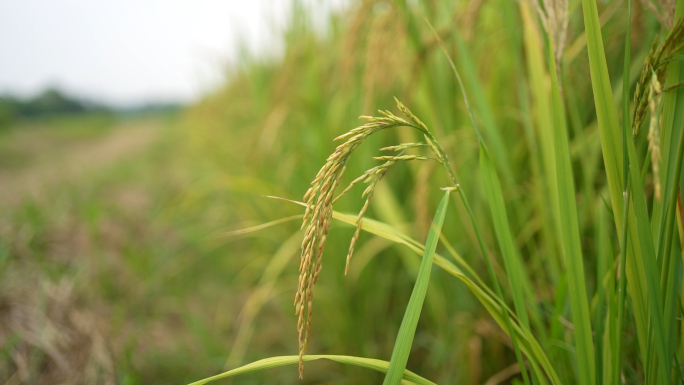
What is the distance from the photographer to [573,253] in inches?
20.7

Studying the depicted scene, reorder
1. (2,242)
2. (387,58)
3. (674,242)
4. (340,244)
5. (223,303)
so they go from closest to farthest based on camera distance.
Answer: (674,242), (387,58), (340,244), (2,242), (223,303)

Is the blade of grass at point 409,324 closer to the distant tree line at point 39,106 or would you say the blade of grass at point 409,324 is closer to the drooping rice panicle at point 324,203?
the drooping rice panicle at point 324,203

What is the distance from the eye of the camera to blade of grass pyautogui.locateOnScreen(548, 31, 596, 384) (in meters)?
0.52

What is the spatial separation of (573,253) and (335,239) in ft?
3.47

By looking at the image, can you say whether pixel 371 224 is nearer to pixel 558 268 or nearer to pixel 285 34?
A: pixel 558 268

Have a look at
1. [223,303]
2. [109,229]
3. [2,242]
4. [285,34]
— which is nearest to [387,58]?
[285,34]

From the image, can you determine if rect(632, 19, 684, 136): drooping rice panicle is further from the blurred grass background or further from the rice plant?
the blurred grass background

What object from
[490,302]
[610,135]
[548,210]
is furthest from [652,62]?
[548,210]

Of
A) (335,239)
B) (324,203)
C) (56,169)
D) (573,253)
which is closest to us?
(324,203)

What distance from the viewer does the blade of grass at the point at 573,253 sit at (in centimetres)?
52

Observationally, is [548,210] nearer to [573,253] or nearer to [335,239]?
[573,253]

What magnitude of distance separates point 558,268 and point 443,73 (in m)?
0.74

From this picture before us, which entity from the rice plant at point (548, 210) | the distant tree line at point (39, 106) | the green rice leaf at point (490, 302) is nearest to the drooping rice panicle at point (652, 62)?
the rice plant at point (548, 210)

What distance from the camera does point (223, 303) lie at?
2.09 m
